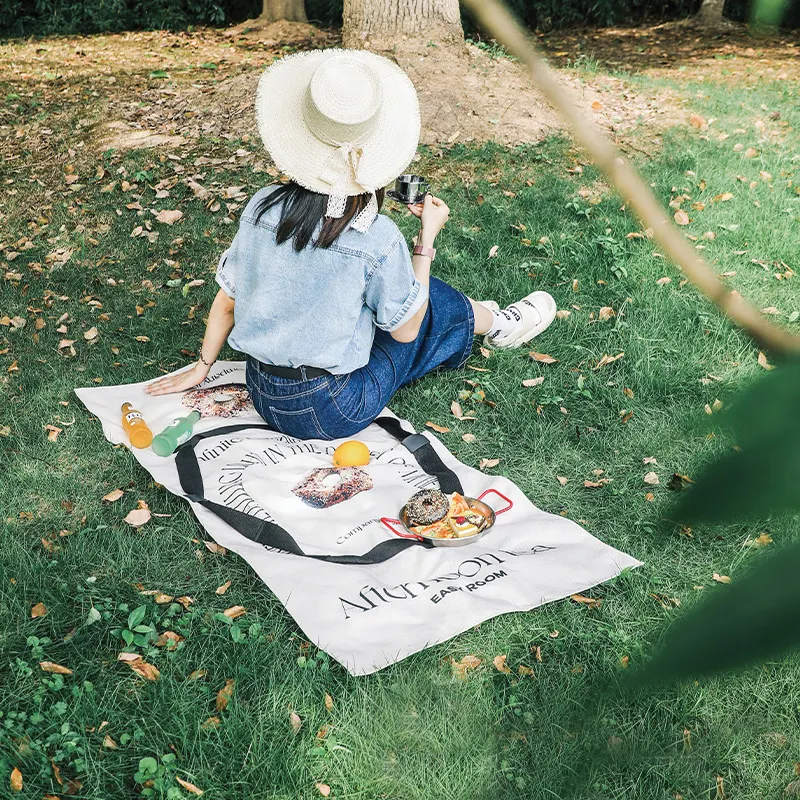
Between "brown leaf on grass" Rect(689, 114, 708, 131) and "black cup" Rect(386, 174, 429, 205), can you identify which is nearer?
"black cup" Rect(386, 174, 429, 205)

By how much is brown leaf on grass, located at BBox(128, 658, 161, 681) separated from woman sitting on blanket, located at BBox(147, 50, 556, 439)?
1063 millimetres

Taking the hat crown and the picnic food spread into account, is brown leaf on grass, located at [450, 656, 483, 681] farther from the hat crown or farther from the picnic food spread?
the hat crown

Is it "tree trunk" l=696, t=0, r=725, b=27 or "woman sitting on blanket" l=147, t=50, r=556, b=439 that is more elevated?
"tree trunk" l=696, t=0, r=725, b=27

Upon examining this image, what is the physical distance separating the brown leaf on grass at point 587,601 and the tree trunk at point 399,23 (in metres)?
4.59

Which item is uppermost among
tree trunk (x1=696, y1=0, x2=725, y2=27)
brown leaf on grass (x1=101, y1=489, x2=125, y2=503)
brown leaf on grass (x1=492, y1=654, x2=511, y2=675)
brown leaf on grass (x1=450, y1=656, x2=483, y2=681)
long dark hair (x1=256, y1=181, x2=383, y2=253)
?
tree trunk (x1=696, y1=0, x2=725, y2=27)

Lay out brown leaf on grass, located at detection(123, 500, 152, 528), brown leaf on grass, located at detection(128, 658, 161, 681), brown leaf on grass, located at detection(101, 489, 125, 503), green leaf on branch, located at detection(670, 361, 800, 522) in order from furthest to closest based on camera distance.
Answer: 1. brown leaf on grass, located at detection(101, 489, 125, 503)
2. brown leaf on grass, located at detection(123, 500, 152, 528)
3. brown leaf on grass, located at detection(128, 658, 161, 681)
4. green leaf on branch, located at detection(670, 361, 800, 522)

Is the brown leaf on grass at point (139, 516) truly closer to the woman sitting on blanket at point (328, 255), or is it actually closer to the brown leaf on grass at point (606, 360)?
the woman sitting on blanket at point (328, 255)

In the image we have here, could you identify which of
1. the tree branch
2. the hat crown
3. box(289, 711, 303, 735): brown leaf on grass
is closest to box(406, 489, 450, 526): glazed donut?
box(289, 711, 303, 735): brown leaf on grass

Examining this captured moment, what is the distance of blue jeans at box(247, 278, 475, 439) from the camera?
294 centimetres

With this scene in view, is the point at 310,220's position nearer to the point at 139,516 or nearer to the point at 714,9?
the point at 139,516

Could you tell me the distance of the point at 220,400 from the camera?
332cm

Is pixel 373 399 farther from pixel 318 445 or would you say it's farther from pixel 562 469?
pixel 562 469

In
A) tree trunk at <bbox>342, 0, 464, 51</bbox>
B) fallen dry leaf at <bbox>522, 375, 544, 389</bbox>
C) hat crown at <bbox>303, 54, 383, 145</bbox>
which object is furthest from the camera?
tree trunk at <bbox>342, 0, 464, 51</bbox>

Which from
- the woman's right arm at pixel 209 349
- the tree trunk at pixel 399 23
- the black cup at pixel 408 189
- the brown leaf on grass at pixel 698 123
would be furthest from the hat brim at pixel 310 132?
the brown leaf on grass at pixel 698 123
